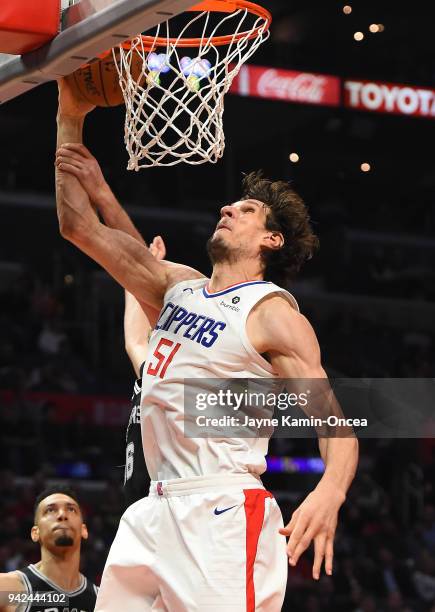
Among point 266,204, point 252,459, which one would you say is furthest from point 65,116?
point 252,459

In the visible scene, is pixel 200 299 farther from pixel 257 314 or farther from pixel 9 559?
pixel 9 559

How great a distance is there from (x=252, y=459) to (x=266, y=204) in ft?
3.30

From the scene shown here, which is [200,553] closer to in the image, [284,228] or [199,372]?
[199,372]

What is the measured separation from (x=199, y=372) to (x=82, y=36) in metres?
1.18

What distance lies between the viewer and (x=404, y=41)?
45.8 ft

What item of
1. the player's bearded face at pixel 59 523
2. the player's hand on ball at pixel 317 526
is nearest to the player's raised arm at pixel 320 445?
the player's hand on ball at pixel 317 526

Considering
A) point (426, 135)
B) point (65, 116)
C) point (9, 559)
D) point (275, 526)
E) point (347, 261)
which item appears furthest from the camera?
point (347, 261)

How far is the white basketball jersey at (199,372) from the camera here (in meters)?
3.83

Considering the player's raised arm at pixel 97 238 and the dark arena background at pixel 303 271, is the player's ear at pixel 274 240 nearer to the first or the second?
the player's raised arm at pixel 97 238

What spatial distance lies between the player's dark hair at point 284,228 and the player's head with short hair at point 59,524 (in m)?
1.94

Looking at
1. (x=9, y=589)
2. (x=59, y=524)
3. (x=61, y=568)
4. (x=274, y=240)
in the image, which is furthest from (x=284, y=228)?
(x=9, y=589)

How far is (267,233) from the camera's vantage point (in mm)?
4219

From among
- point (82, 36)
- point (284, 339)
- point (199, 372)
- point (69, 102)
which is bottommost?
point (199, 372)

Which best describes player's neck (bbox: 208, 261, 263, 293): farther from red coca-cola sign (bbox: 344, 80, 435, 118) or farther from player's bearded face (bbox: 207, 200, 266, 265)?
red coca-cola sign (bbox: 344, 80, 435, 118)
